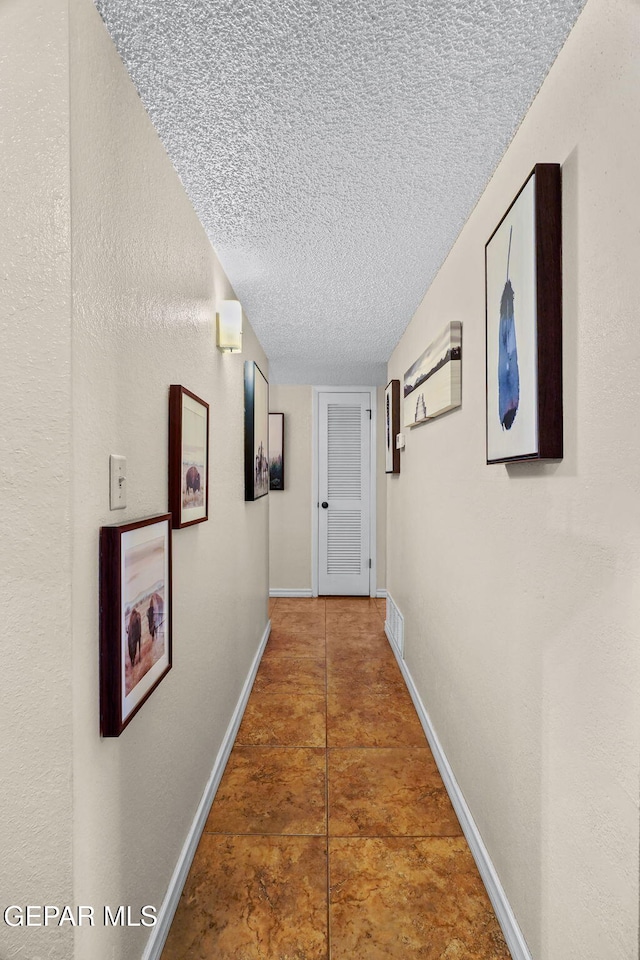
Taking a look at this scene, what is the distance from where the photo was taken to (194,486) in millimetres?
1762

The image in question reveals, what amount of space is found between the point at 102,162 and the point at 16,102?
173 millimetres

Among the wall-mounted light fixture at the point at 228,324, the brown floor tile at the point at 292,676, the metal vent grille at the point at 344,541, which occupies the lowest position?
the brown floor tile at the point at 292,676

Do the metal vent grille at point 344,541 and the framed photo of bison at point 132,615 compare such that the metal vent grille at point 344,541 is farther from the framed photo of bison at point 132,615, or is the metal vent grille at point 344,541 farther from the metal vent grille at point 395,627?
the framed photo of bison at point 132,615

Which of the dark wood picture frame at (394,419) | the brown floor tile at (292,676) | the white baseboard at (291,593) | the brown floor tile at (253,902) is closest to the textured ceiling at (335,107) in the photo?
the dark wood picture frame at (394,419)

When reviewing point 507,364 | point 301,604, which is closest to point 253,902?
point 507,364

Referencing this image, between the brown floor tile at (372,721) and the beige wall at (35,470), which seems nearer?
the beige wall at (35,470)

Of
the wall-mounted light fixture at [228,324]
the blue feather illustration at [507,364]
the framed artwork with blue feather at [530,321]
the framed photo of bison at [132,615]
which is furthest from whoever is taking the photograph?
the wall-mounted light fixture at [228,324]

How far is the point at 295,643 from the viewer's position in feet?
13.4

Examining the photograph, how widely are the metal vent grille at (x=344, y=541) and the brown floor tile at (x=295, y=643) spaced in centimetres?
132

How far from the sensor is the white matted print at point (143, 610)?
1.12 m

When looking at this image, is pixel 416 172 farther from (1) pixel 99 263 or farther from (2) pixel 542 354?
(1) pixel 99 263

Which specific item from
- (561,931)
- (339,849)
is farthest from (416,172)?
(339,849)

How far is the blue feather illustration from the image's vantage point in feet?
4.48

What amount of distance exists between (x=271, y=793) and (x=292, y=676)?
1233mm
